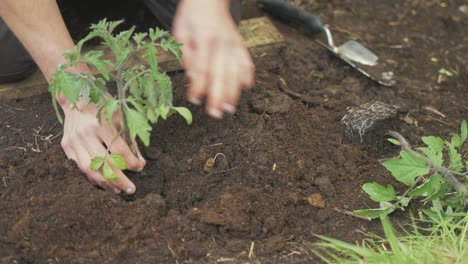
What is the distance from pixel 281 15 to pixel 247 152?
4.06 ft

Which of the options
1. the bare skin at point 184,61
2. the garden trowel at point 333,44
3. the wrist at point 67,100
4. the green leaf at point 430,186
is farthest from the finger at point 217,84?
the garden trowel at point 333,44

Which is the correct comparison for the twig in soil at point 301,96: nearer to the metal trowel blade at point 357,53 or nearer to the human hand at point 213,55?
the metal trowel blade at point 357,53

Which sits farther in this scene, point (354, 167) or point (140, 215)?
point (354, 167)

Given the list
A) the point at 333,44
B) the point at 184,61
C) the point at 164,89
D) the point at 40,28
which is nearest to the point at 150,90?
the point at 164,89

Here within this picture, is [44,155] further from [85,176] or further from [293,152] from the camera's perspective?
[293,152]

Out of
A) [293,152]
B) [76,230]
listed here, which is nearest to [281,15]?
[293,152]

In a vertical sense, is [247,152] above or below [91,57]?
below

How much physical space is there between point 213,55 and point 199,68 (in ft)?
0.18

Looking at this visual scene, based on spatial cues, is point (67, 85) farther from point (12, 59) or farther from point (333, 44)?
point (333, 44)

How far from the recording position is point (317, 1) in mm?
3551

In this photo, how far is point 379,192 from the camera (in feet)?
6.77

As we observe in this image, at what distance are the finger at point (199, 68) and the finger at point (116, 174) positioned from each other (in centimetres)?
47

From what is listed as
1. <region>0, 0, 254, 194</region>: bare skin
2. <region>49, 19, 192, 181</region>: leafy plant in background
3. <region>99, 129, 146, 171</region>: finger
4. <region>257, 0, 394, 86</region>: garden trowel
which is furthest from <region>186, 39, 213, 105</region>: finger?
<region>257, 0, 394, 86</region>: garden trowel

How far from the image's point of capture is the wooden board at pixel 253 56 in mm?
2568
